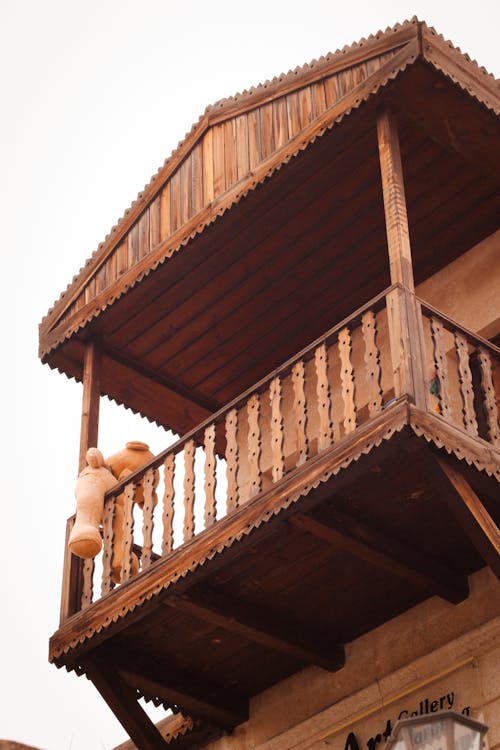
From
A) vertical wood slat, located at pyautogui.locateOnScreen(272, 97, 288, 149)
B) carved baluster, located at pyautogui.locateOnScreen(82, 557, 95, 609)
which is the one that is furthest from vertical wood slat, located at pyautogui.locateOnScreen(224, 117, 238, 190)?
carved baluster, located at pyautogui.locateOnScreen(82, 557, 95, 609)

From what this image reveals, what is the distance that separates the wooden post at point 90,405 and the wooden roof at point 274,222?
30 cm

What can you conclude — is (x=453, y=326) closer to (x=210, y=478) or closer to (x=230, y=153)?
(x=210, y=478)

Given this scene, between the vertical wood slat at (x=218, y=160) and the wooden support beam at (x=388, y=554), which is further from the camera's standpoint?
the vertical wood slat at (x=218, y=160)

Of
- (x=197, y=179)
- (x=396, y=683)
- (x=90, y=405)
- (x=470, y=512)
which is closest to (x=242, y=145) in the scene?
(x=197, y=179)

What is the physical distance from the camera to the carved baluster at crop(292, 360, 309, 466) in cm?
1035

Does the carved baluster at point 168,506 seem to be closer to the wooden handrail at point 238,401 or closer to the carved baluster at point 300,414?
the wooden handrail at point 238,401

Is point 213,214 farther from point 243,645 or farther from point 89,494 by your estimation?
point 243,645

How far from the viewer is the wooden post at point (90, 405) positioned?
13.0m

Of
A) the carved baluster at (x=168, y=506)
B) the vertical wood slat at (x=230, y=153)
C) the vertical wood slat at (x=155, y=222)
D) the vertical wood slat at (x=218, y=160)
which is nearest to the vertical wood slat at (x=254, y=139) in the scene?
the vertical wood slat at (x=230, y=153)

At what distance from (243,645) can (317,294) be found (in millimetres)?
3655

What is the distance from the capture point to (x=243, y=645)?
38.7 ft

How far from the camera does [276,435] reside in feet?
35.5

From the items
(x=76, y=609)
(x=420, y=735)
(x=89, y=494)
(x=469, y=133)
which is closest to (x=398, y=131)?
(x=469, y=133)

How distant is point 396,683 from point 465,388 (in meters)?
2.36
